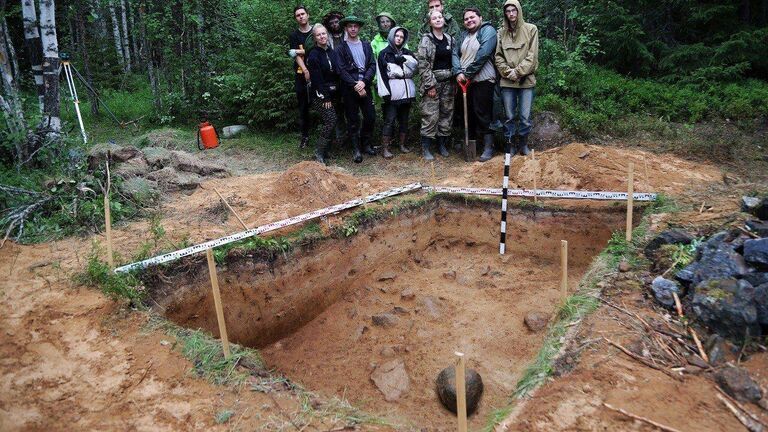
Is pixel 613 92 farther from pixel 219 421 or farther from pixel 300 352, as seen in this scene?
pixel 219 421

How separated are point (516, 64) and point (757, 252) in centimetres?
444

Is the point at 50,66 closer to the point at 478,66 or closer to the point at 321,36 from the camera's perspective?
the point at 321,36

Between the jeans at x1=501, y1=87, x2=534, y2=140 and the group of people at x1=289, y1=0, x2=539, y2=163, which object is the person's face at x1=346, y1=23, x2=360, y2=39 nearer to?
the group of people at x1=289, y1=0, x2=539, y2=163

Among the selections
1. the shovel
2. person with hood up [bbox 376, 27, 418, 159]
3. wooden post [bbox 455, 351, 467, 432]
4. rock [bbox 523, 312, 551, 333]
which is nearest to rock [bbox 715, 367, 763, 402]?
wooden post [bbox 455, 351, 467, 432]

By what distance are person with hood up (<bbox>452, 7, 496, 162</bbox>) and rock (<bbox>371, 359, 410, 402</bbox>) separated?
4.25 m

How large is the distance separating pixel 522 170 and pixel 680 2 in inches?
200

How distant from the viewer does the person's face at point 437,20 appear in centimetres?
732

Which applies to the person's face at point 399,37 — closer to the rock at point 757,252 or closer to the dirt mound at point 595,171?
the dirt mound at point 595,171

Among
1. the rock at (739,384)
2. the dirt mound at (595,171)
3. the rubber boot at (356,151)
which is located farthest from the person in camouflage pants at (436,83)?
the rock at (739,384)

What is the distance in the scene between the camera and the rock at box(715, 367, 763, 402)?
2824 millimetres

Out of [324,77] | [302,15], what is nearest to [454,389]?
[324,77]

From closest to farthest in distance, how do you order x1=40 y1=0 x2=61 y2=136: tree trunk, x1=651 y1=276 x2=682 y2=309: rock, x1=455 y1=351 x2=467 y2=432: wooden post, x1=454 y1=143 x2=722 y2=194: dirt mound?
1. x1=455 y1=351 x2=467 y2=432: wooden post
2. x1=651 y1=276 x2=682 y2=309: rock
3. x1=454 y1=143 x2=722 y2=194: dirt mound
4. x1=40 y1=0 x2=61 y2=136: tree trunk

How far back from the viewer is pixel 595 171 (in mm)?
6438

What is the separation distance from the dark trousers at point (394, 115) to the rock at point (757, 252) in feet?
17.9
